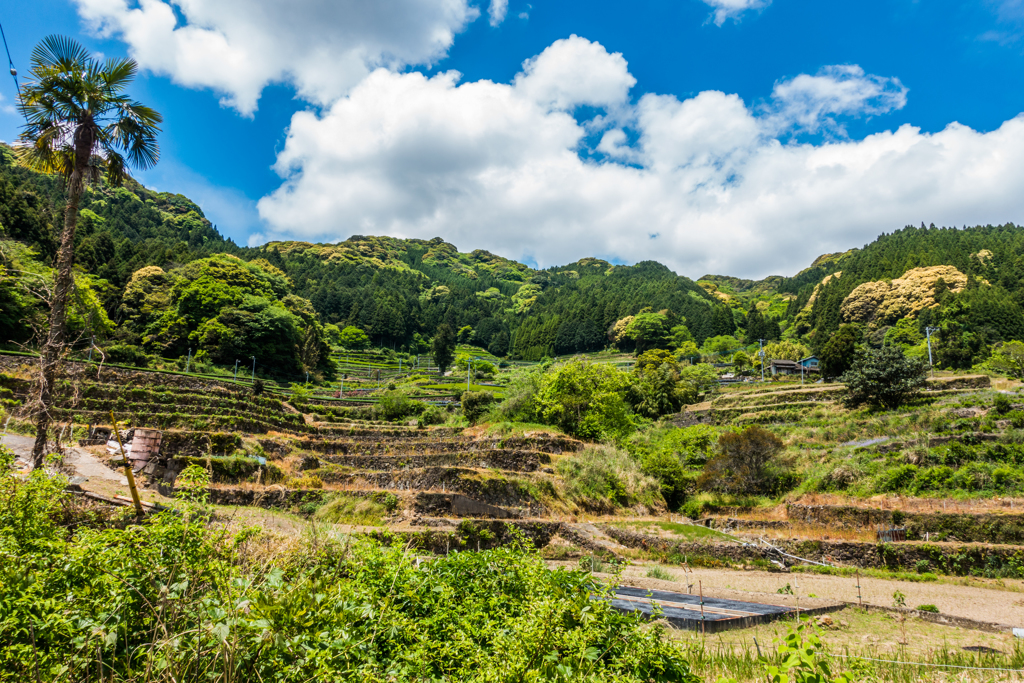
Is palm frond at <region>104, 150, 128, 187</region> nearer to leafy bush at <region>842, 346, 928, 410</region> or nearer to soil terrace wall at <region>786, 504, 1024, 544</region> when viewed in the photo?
soil terrace wall at <region>786, 504, 1024, 544</region>

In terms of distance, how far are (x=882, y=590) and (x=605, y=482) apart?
12782 millimetres

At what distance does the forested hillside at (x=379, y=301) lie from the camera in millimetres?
43750

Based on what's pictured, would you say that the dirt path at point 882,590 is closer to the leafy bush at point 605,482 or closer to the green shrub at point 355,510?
the leafy bush at point 605,482

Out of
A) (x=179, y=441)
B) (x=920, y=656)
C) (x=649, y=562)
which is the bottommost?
(x=649, y=562)

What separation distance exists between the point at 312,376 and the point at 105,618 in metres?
56.6

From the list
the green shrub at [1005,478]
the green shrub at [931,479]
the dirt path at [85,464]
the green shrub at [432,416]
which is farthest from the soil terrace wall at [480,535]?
the green shrub at [432,416]

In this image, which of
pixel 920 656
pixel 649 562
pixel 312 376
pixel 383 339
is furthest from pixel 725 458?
pixel 383 339

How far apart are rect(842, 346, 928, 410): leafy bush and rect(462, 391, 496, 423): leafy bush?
26077 mm

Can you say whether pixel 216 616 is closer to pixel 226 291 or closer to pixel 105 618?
pixel 105 618

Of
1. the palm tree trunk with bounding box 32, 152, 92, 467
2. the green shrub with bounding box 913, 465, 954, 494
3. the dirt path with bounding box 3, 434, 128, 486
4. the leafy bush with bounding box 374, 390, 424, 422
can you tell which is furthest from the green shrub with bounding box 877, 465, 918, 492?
the leafy bush with bounding box 374, 390, 424, 422

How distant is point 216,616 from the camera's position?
3.13 m

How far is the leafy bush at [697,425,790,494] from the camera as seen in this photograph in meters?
26.5

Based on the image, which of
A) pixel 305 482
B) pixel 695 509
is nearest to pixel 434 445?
pixel 305 482

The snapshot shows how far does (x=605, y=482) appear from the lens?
25266 mm
